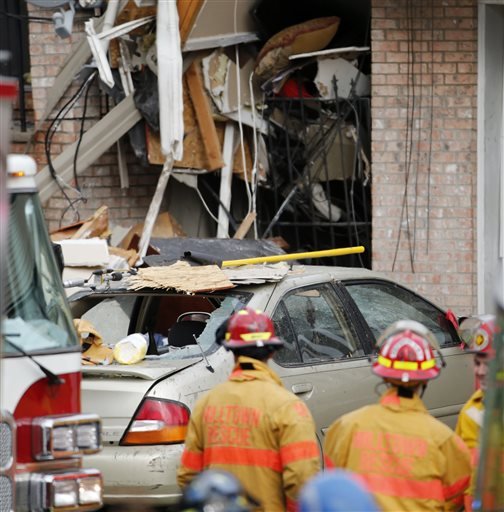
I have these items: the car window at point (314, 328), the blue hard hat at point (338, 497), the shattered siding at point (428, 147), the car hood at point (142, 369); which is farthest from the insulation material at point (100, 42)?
the blue hard hat at point (338, 497)

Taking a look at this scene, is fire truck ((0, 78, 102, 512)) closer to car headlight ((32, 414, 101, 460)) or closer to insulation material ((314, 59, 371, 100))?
car headlight ((32, 414, 101, 460))

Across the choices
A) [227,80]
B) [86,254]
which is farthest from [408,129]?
[86,254]

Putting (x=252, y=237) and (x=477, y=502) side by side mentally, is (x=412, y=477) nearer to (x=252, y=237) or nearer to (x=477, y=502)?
(x=477, y=502)

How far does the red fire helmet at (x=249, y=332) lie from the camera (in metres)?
5.24

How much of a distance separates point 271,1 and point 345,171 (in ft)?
5.54

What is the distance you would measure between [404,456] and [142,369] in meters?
2.11

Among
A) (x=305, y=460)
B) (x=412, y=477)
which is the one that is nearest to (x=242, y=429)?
(x=305, y=460)

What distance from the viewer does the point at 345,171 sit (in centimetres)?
1109

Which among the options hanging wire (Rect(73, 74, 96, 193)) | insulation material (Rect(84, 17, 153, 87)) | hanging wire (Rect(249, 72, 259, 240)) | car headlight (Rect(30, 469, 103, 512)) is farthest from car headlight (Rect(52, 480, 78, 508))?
hanging wire (Rect(249, 72, 259, 240))

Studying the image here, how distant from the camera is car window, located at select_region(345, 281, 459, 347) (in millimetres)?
7382

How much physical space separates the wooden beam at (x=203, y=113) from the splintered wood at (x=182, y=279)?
3401mm

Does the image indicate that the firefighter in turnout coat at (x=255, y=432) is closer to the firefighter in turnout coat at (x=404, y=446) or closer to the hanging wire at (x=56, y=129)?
the firefighter in turnout coat at (x=404, y=446)

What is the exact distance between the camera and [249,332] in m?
5.25

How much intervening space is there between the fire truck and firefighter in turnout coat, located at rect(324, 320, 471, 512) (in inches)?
42.0
